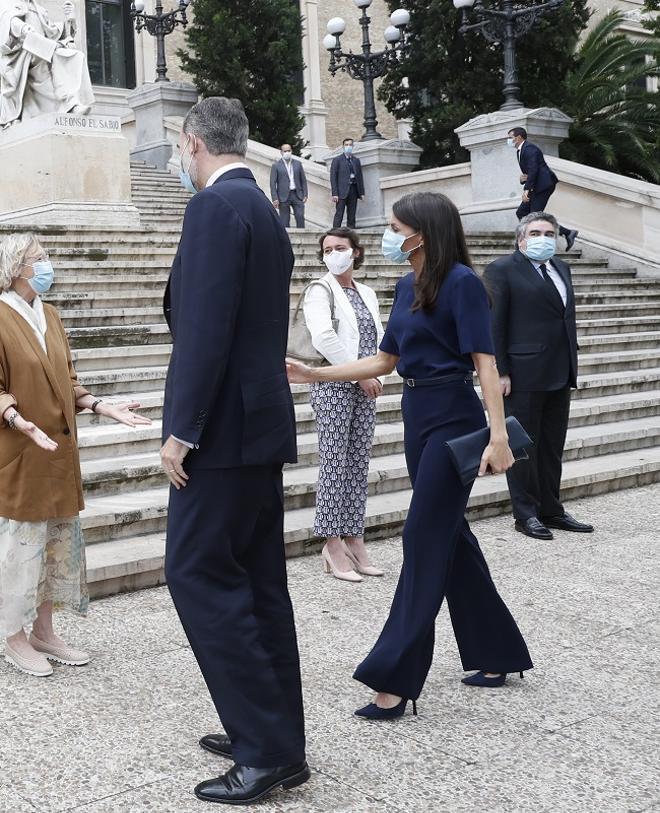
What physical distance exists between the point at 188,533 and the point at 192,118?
4.00 ft

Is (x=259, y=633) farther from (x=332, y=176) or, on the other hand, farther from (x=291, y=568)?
(x=332, y=176)

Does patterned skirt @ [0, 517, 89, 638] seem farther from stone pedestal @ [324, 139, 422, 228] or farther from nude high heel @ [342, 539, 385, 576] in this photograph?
stone pedestal @ [324, 139, 422, 228]

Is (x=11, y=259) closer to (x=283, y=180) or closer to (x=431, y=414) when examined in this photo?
(x=431, y=414)

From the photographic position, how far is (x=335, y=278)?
595 centimetres

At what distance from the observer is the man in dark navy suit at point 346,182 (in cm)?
A: 1805

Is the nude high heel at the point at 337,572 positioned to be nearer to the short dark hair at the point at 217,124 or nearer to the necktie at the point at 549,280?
the necktie at the point at 549,280

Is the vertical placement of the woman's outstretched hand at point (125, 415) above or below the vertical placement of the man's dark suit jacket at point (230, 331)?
below

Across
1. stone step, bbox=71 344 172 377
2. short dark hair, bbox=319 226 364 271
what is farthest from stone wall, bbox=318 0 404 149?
short dark hair, bbox=319 226 364 271

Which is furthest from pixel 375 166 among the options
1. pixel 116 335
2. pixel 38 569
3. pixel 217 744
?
pixel 217 744

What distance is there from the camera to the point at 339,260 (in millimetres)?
5832

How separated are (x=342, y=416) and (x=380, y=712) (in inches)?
88.1

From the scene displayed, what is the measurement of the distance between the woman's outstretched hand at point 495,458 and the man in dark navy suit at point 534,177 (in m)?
11.8

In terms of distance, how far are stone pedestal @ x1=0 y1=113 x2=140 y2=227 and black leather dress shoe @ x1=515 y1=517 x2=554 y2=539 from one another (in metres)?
8.39

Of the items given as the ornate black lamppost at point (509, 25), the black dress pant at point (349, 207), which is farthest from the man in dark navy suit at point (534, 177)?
the black dress pant at point (349, 207)
